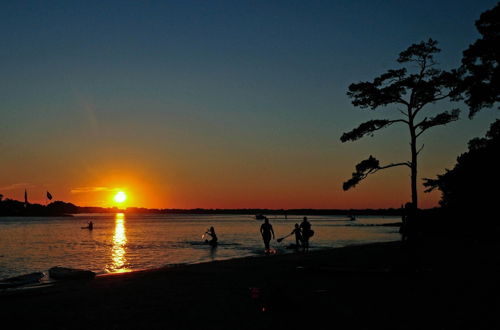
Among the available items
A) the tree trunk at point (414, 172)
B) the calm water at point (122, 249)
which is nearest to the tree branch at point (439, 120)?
the tree trunk at point (414, 172)

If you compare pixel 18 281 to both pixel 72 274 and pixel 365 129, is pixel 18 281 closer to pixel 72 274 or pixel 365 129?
pixel 72 274

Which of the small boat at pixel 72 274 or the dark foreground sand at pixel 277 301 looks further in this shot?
the small boat at pixel 72 274

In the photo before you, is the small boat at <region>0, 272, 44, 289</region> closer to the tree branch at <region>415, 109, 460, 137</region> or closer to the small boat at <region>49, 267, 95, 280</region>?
the small boat at <region>49, 267, 95, 280</region>

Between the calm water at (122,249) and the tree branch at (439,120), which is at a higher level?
the tree branch at (439,120)

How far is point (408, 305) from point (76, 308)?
327 inches

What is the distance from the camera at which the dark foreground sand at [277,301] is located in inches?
377

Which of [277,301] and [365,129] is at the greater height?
[365,129]

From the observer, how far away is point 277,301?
A: 1061 cm

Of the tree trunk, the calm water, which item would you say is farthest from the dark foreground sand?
the calm water

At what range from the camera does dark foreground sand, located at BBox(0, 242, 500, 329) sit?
959 cm

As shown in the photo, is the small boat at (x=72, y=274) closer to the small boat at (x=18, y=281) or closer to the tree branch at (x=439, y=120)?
the small boat at (x=18, y=281)

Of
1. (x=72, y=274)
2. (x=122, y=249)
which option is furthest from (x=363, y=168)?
(x=122, y=249)

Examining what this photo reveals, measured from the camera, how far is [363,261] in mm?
22000

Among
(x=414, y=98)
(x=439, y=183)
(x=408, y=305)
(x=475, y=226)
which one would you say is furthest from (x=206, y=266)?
(x=439, y=183)
